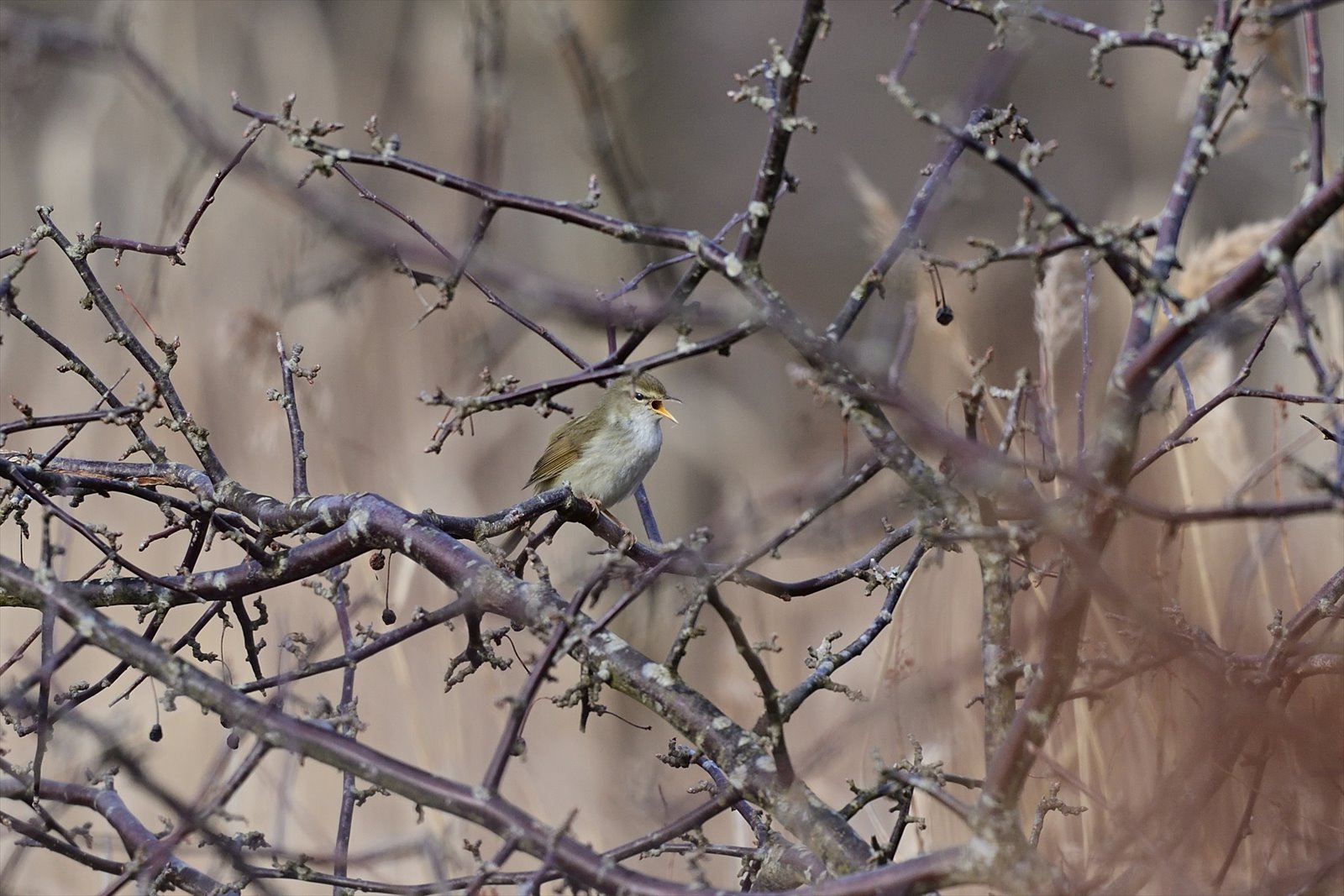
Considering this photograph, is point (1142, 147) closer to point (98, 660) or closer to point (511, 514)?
point (98, 660)

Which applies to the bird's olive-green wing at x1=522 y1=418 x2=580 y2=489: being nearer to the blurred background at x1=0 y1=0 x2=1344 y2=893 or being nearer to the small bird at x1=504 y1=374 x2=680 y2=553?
the small bird at x1=504 y1=374 x2=680 y2=553

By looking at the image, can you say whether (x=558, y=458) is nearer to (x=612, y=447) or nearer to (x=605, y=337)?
(x=612, y=447)

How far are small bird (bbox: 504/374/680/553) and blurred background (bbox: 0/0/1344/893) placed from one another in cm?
30

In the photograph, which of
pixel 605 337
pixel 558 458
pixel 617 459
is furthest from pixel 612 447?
pixel 605 337

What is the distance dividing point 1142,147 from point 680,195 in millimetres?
3192

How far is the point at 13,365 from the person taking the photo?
532 cm

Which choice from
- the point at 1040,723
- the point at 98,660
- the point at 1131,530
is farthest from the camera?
the point at 98,660

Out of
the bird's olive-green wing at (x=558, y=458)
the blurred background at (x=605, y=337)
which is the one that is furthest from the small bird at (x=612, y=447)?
the blurred background at (x=605, y=337)

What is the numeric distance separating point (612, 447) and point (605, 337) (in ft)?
2.27

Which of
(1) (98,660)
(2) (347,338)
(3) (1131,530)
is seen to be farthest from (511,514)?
(2) (347,338)

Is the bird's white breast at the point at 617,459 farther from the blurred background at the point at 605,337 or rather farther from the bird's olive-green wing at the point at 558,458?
the blurred background at the point at 605,337

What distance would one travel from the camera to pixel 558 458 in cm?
404

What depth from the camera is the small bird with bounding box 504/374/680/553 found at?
3729 millimetres

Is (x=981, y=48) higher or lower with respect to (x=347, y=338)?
higher
